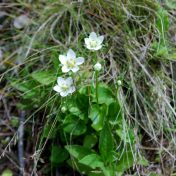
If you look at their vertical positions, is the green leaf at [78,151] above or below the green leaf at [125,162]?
above

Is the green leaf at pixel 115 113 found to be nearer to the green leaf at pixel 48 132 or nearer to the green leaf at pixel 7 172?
the green leaf at pixel 48 132

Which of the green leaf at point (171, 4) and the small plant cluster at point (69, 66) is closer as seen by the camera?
the small plant cluster at point (69, 66)

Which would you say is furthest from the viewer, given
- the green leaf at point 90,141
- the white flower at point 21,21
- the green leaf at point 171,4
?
the white flower at point 21,21

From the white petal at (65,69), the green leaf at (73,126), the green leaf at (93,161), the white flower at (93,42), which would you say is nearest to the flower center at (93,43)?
the white flower at (93,42)

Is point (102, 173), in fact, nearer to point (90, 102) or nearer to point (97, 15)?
point (90, 102)

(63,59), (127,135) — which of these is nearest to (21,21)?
(63,59)
